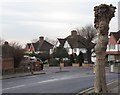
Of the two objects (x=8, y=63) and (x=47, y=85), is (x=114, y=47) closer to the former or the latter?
(x=8, y=63)

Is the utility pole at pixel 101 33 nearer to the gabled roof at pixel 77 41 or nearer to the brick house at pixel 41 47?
the gabled roof at pixel 77 41

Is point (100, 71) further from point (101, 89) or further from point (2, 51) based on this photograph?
point (2, 51)

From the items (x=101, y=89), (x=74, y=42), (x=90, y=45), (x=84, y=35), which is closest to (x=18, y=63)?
(x=101, y=89)

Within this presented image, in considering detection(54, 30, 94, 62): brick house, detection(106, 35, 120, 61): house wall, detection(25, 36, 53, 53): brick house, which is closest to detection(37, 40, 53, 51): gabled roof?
detection(25, 36, 53, 53): brick house

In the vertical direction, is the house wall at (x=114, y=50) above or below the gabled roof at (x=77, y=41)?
below

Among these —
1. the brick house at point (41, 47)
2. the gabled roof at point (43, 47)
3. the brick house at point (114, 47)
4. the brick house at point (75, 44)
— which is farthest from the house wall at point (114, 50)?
the gabled roof at point (43, 47)

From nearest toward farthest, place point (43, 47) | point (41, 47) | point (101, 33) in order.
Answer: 1. point (101, 33)
2. point (41, 47)
3. point (43, 47)

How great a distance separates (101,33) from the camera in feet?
56.2

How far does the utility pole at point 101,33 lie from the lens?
16.9 m

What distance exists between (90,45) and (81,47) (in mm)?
13068

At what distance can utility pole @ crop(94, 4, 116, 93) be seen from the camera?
16.9 meters

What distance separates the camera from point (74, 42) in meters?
116

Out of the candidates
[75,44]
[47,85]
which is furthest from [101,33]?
[75,44]

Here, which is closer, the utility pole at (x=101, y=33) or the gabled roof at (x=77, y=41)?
the utility pole at (x=101, y=33)
